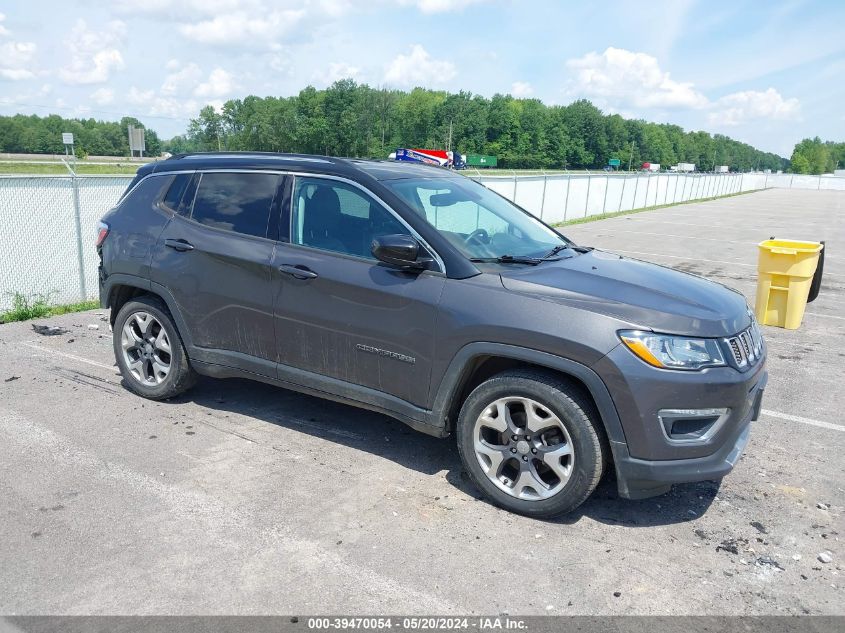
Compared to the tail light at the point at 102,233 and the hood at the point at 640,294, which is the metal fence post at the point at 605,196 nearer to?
the hood at the point at 640,294

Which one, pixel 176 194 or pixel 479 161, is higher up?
Answer: pixel 479 161

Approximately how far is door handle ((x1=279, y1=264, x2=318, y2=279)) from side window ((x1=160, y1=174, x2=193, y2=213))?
3.91ft

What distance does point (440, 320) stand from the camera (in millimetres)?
3803

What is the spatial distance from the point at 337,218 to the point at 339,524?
1883 millimetres

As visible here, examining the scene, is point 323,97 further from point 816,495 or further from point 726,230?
point 816,495

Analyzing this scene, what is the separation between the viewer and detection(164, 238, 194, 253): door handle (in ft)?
15.8

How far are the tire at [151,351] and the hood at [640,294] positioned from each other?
2.66m

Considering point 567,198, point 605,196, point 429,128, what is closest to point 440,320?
point 567,198

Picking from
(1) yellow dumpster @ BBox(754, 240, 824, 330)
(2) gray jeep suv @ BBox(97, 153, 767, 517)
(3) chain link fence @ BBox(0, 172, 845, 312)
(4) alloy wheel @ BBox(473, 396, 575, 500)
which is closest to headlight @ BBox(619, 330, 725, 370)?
(2) gray jeep suv @ BBox(97, 153, 767, 517)

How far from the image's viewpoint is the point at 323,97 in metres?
112

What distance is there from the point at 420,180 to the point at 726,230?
21.0m

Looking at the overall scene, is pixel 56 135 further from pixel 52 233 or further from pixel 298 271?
pixel 298 271

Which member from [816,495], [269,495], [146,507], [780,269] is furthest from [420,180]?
[780,269]

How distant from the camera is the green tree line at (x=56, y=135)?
229 feet
